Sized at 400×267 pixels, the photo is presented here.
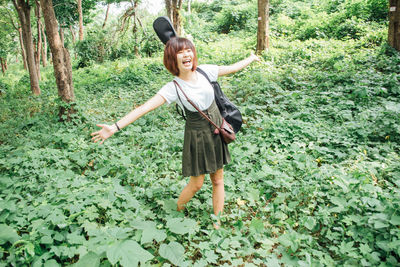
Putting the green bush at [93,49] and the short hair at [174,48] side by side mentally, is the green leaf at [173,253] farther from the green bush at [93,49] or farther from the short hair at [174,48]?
the green bush at [93,49]

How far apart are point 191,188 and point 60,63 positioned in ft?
15.7

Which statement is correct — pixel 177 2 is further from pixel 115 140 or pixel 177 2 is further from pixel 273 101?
pixel 115 140

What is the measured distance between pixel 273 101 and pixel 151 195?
375 centimetres

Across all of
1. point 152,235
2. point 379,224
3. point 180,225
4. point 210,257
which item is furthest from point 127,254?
point 379,224

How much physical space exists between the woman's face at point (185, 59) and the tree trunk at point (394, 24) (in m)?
6.93

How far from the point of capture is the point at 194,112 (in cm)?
249

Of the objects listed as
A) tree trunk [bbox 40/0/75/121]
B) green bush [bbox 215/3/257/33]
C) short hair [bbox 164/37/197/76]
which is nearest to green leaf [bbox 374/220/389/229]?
short hair [bbox 164/37/197/76]

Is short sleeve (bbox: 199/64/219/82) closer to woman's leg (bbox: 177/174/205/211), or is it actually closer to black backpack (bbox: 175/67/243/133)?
black backpack (bbox: 175/67/243/133)

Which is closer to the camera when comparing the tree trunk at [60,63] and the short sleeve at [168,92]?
the short sleeve at [168,92]

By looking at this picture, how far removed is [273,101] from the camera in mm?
5754

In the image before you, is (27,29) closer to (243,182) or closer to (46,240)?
(46,240)

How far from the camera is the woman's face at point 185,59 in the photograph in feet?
7.61

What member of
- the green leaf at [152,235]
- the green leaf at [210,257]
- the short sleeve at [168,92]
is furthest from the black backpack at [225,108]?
the green leaf at [210,257]

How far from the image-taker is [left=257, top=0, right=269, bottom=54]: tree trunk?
8.31m
